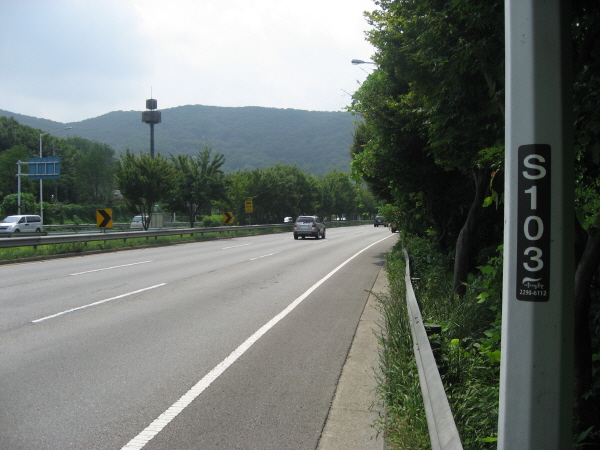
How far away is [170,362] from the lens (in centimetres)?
607

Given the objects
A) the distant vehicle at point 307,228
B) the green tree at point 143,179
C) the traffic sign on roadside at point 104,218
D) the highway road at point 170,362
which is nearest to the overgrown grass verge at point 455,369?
the highway road at point 170,362

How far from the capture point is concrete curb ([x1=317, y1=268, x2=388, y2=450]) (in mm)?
4062

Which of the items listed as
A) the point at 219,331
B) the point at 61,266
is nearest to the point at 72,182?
the point at 61,266

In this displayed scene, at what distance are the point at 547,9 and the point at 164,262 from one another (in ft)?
58.9

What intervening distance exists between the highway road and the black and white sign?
2.79 metres

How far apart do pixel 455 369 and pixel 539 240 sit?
312 centimetres

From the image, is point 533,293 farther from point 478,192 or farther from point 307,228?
point 307,228

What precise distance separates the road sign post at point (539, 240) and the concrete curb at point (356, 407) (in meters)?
2.48

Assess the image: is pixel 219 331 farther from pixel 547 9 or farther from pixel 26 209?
pixel 26 209

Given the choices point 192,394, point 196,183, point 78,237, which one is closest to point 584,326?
point 192,394

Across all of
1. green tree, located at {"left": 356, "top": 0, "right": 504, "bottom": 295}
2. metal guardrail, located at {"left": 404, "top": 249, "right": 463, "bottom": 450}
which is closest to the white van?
green tree, located at {"left": 356, "top": 0, "right": 504, "bottom": 295}

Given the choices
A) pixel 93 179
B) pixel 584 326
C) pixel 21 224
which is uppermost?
pixel 93 179

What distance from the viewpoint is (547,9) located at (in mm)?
1750

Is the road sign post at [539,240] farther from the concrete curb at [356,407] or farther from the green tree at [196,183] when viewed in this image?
the green tree at [196,183]
